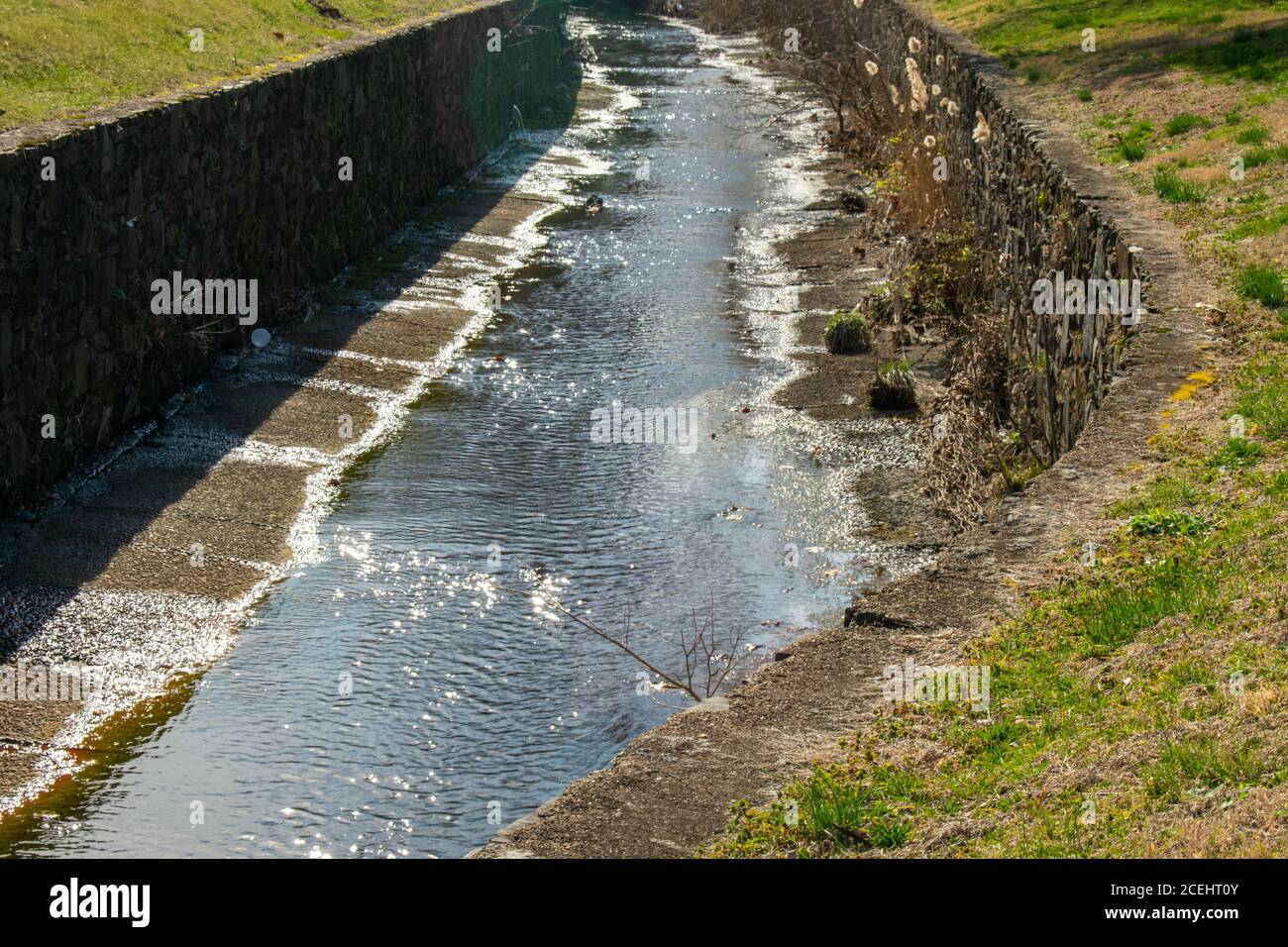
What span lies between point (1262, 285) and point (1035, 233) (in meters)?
3.25

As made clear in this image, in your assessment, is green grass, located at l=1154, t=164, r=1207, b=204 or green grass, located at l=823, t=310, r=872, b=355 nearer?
green grass, located at l=1154, t=164, r=1207, b=204

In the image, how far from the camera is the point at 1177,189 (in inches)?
406

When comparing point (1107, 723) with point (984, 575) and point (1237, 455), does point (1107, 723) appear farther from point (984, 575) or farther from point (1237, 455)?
point (1237, 455)

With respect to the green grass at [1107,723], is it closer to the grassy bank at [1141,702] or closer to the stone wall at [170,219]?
the grassy bank at [1141,702]

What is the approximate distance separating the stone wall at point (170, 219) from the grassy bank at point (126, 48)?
448mm

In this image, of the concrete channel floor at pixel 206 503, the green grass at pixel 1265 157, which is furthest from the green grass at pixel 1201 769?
the green grass at pixel 1265 157

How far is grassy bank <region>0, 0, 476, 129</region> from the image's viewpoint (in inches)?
437

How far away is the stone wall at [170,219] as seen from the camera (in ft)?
29.8

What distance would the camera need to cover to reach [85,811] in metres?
6.38

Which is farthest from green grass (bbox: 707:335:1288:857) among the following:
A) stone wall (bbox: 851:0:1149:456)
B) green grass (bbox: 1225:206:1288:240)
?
green grass (bbox: 1225:206:1288:240)

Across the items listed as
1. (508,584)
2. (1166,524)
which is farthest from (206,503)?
(1166,524)

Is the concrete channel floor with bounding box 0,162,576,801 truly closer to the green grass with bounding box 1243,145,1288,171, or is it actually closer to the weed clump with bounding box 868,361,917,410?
the weed clump with bounding box 868,361,917,410

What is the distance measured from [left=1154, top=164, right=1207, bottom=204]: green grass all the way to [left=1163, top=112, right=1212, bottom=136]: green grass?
1.56 meters
